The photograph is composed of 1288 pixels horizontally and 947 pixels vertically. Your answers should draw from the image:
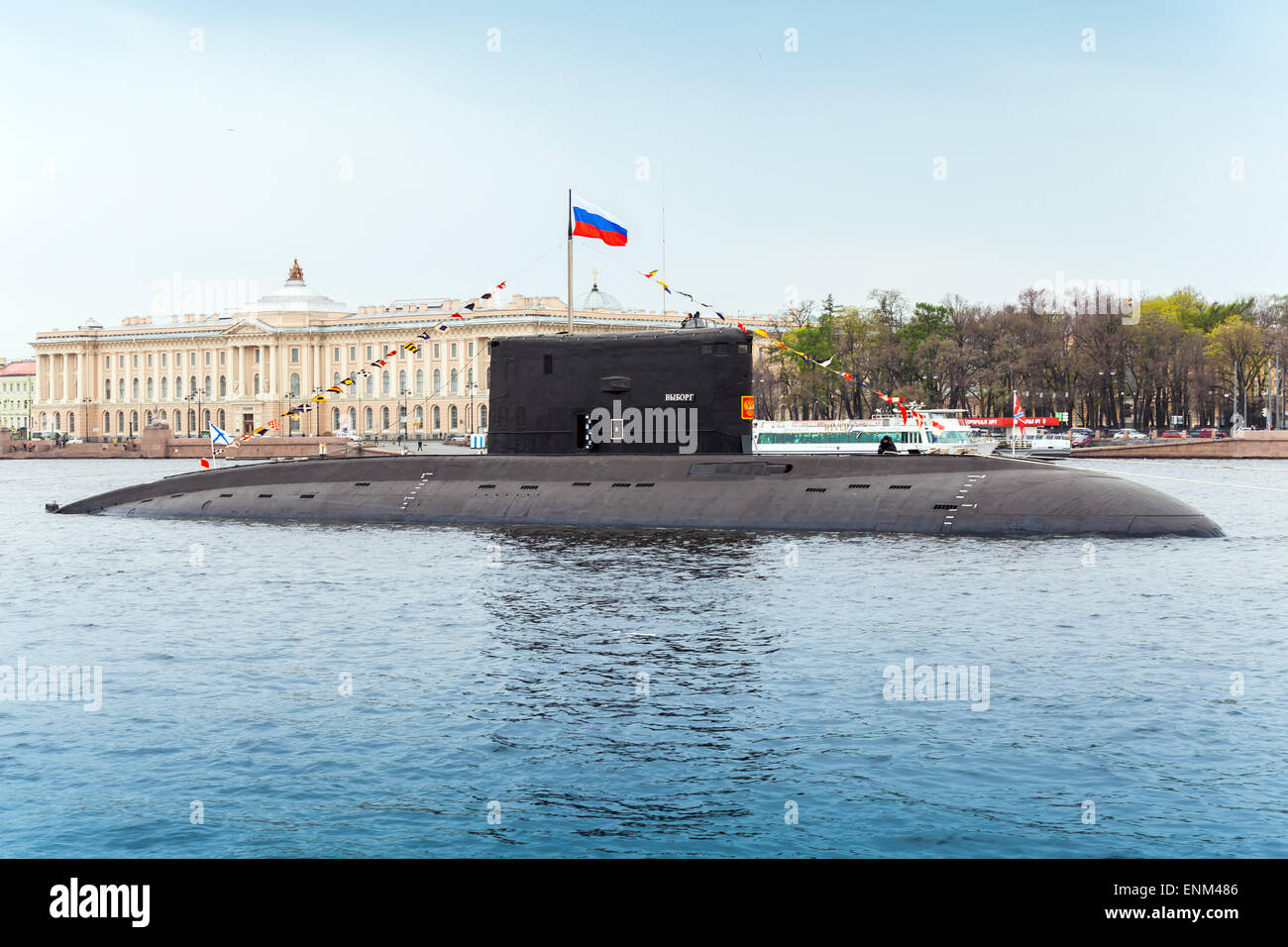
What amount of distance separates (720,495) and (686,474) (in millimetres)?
1325

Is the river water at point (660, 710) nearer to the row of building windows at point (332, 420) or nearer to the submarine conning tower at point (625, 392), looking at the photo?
the submarine conning tower at point (625, 392)

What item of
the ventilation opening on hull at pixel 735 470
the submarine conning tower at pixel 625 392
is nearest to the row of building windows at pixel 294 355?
the submarine conning tower at pixel 625 392

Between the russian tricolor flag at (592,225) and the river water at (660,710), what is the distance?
1137 centimetres

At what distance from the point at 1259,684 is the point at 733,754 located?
6139 mm

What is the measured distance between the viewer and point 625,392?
2878cm

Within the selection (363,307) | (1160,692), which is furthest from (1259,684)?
(363,307)

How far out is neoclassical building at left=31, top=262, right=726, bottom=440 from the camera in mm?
146125

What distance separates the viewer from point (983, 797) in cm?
958

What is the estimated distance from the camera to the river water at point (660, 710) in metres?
9.10

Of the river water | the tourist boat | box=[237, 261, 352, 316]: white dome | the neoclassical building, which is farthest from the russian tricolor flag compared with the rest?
box=[237, 261, 352, 316]: white dome

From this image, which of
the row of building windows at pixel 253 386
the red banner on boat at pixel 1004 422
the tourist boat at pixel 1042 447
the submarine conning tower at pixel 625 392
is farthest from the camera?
the row of building windows at pixel 253 386

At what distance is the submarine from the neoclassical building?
105245 millimetres

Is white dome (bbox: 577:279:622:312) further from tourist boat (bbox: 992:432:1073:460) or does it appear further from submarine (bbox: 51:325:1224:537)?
submarine (bbox: 51:325:1224:537)
